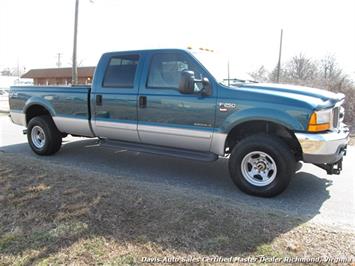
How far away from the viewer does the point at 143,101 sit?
535cm

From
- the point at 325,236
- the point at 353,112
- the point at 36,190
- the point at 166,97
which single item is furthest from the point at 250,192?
the point at 353,112

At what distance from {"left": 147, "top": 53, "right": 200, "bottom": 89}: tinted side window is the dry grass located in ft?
5.40

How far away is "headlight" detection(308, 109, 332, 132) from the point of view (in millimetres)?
4117

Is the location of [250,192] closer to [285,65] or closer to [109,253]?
[109,253]

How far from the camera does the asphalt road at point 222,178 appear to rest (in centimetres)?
416

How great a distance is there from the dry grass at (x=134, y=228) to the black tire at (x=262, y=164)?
0.54m

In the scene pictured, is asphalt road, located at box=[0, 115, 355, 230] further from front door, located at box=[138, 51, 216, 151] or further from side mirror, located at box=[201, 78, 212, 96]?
side mirror, located at box=[201, 78, 212, 96]

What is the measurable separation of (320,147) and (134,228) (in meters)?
2.49

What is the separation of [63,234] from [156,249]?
99 centimetres

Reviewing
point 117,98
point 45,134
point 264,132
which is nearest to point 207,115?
point 264,132

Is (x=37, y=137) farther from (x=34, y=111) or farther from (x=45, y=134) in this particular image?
(x=34, y=111)

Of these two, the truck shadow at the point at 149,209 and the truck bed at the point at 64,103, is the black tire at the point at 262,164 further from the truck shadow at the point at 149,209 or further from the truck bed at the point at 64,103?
the truck bed at the point at 64,103

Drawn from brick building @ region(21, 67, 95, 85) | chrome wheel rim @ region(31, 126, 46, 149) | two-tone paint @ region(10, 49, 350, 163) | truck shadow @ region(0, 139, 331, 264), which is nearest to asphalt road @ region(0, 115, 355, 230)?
truck shadow @ region(0, 139, 331, 264)

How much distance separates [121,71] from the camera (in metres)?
5.71
